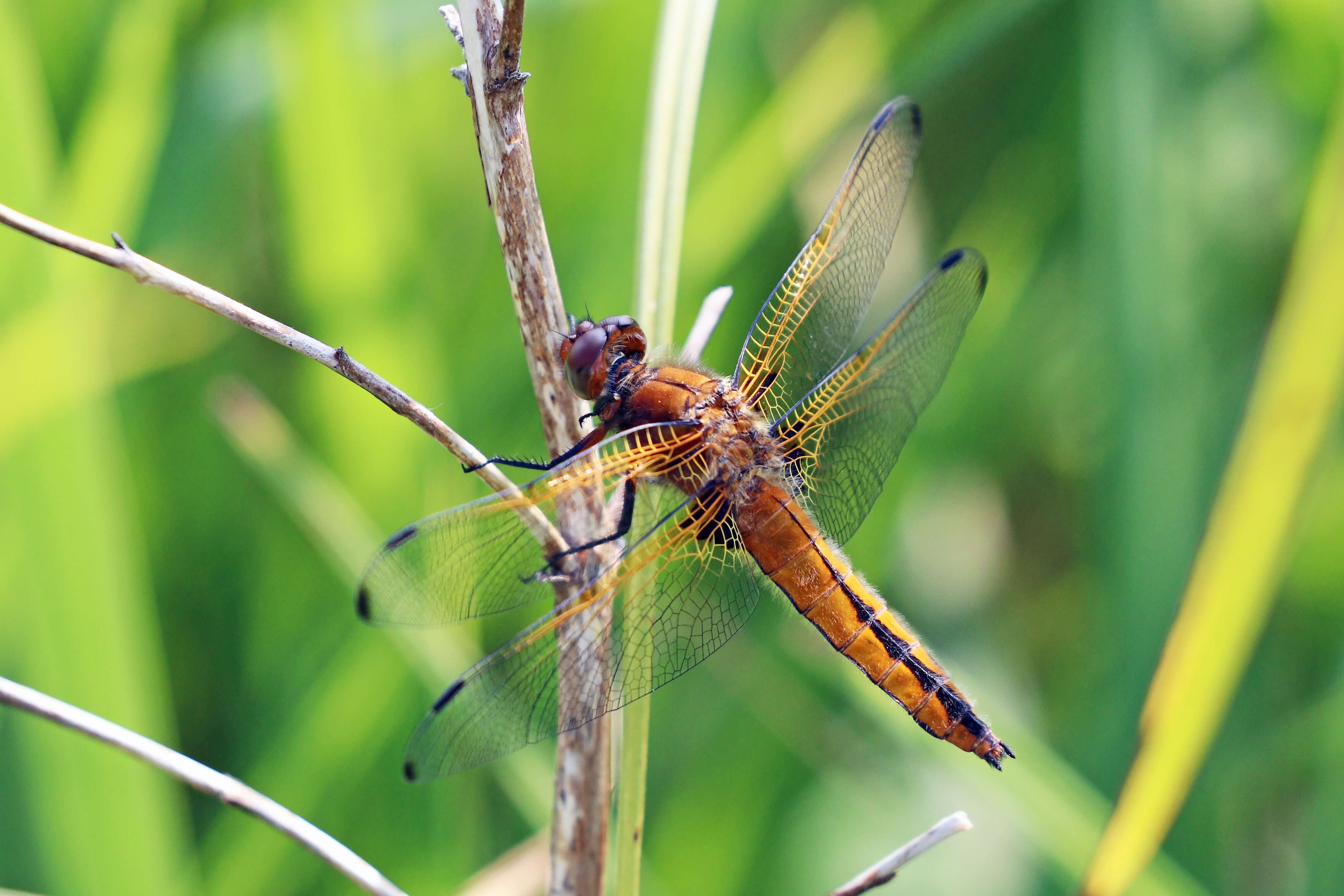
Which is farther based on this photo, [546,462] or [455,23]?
[546,462]

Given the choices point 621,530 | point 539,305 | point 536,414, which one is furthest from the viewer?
point 536,414

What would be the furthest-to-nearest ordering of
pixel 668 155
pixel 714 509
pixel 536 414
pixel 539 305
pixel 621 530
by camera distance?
pixel 536 414 → pixel 714 509 → pixel 621 530 → pixel 668 155 → pixel 539 305

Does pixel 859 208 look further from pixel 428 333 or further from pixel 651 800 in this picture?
pixel 651 800

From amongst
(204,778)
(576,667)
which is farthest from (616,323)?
(204,778)

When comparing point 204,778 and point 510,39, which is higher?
point 510,39

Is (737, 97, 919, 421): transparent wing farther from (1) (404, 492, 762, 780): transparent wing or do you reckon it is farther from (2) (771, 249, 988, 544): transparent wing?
(1) (404, 492, 762, 780): transparent wing

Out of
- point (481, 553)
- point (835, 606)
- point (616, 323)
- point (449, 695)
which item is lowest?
point (835, 606)

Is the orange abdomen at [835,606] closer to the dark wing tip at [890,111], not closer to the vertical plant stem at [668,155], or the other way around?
the vertical plant stem at [668,155]

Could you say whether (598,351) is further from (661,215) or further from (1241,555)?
(1241,555)
